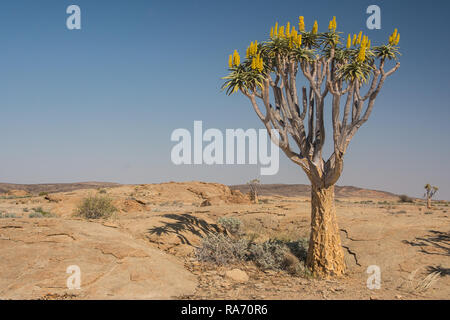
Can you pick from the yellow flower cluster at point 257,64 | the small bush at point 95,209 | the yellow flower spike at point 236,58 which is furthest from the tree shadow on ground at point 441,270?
the small bush at point 95,209

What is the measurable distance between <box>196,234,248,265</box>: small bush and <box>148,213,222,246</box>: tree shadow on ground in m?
0.77

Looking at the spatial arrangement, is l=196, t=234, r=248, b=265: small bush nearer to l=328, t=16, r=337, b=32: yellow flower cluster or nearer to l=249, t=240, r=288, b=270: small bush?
l=249, t=240, r=288, b=270: small bush

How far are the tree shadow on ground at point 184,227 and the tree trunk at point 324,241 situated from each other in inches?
151

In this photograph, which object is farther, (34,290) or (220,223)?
(220,223)

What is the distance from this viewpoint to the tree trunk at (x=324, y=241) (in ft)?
27.8

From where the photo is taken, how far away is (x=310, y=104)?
9.62m

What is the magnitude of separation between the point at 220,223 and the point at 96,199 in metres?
6.88

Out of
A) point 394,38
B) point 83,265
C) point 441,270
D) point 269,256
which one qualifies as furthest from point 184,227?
point 394,38

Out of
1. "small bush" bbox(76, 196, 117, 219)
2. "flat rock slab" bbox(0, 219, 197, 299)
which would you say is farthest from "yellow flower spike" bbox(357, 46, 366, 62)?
"small bush" bbox(76, 196, 117, 219)

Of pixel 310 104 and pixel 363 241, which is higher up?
pixel 310 104

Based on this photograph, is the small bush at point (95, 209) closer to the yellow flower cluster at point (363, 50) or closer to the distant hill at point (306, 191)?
the yellow flower cluster at point (363, 50)
